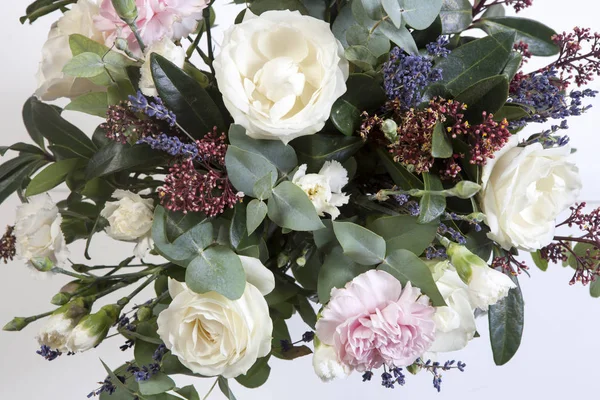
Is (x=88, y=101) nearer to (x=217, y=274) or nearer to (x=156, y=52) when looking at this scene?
(x=156, y=52)

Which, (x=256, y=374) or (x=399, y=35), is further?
(x=256, y=374)

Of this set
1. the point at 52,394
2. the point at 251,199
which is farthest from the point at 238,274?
the point at 52,394

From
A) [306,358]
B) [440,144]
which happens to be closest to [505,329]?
[440,144]

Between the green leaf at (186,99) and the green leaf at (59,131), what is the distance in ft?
Result: 0.54

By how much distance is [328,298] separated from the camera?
49 centimetres

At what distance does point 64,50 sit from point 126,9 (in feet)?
0.45

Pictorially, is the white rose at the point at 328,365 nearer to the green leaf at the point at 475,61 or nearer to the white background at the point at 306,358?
the green leaf at the point at 475,61

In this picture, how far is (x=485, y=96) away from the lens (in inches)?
18.7

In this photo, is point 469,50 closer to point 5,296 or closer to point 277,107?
point 277,107

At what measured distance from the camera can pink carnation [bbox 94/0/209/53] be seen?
19.9 inches

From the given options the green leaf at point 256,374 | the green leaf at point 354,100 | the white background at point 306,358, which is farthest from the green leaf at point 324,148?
the white background at point 306,358

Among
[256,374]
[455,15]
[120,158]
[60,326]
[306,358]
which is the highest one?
[455,15]

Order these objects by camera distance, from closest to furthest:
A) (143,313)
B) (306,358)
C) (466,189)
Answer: (466,189)
(143,313)
(306,358)

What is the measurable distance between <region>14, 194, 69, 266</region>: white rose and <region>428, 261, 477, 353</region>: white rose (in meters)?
0.34
